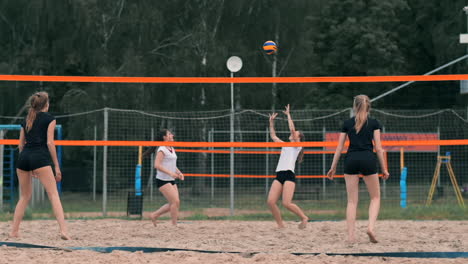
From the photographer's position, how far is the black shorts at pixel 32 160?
674 centimetres

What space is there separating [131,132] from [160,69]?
441cm

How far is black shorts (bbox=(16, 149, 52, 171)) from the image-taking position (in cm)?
674

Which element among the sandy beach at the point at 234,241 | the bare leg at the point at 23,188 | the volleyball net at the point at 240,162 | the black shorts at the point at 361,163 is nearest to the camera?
the sandy beach at the point at 234,241

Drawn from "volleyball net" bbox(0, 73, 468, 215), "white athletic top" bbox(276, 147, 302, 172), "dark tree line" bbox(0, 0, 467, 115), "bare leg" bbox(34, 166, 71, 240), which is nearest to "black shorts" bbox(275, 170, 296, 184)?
"white athletic top" bbox(276, 147, 302, 172)

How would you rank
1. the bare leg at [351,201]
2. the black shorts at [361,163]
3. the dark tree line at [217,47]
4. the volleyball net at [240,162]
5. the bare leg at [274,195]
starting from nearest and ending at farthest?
1. the black shorts at [361,163]
2. the bare leg at [351,201]
3. the bare leg at [274,195]
4. the volleyball net at [240,162]
5. the dark tree line at [217,47]

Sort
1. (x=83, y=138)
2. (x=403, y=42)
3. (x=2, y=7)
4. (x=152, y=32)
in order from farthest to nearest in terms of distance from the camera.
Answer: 1. (x=403, y=42)
2. (x=2, y=7)
3. (x=152, y=32)
4. (x=83, y=138)

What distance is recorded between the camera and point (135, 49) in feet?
70.4

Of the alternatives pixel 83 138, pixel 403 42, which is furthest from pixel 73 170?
pixel 403 42

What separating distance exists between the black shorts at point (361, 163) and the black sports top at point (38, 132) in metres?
2.90

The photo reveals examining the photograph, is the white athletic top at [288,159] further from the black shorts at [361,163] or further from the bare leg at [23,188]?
the bare leg at [23,188]

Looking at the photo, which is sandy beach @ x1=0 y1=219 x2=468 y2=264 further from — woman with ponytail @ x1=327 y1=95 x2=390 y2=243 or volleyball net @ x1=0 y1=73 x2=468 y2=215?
volleyball net @ x1=0 y1=73 x2=468 y2=215

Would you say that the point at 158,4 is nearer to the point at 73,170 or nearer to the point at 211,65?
the point at 211,65

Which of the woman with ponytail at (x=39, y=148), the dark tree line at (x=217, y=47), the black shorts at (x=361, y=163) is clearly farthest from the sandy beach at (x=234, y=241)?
the dark tree line at (x=217, y=47)

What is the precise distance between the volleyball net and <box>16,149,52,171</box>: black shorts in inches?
244
